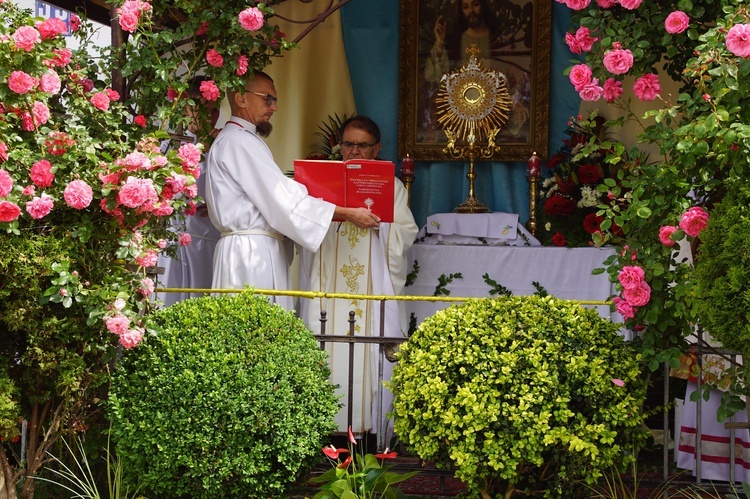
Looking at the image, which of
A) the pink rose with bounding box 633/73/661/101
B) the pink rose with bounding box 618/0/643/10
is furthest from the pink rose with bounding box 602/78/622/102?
the pink rose with bounding box 618/0/643/10

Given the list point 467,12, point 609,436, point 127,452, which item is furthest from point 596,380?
point 467,12

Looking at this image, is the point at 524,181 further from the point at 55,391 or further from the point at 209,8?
the point at 55,391

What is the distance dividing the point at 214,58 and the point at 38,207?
1571 mm

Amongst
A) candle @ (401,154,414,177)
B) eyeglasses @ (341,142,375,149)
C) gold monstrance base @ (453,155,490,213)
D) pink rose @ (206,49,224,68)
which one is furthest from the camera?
candle @ (401,154,414,177)

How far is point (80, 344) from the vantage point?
186 inches

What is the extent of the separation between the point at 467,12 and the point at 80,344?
17.7 feet

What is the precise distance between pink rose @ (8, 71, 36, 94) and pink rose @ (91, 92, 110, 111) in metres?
0.58

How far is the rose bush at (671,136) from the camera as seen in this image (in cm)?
432

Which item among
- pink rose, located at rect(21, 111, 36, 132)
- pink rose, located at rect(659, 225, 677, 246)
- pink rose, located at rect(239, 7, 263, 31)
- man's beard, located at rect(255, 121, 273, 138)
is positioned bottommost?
pink rose, located at rect(659, 225, 677, 246)

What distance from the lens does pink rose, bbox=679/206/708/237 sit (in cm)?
448

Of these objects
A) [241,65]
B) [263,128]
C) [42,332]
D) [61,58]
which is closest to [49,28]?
[61,58]

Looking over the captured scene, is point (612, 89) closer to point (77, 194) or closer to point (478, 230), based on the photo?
point (77, 194)

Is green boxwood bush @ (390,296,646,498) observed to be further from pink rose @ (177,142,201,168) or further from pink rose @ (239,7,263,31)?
pink rose @ (239,7,263,31)

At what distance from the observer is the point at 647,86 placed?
16.1 ft
